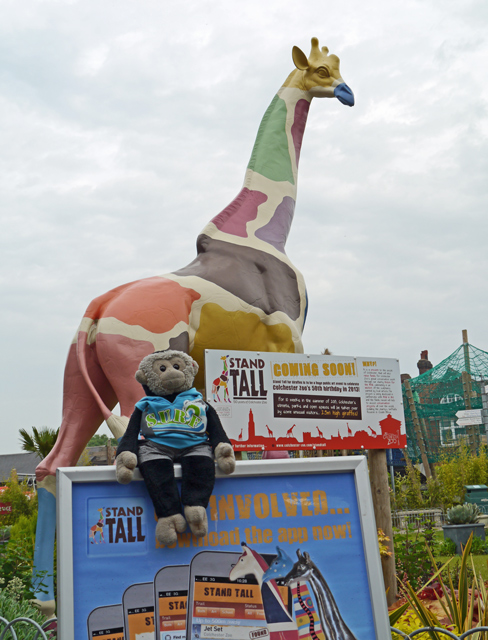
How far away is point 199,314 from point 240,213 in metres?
Answer: 1.57

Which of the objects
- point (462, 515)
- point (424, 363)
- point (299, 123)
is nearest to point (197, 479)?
point (299, 123)

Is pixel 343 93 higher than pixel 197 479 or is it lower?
higher

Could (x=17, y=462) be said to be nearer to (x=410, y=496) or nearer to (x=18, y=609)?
(x=410, y=496)

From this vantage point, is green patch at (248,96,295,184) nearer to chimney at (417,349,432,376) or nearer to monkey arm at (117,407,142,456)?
monkey arm at (117,407,142,456)

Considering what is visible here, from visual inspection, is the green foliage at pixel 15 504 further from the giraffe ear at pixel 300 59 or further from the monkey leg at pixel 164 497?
the monkey leg at pixel 164 497

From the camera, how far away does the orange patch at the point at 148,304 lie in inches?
210

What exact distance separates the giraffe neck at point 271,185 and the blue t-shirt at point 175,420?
11.6 feet

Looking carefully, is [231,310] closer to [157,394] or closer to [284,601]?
[157,394]

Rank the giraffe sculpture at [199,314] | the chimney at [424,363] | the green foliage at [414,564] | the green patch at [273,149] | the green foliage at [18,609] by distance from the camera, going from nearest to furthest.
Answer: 1. the green foliage at [18,609]
2. the giraffe sculpture at [199,314]
3. the green foliage at [414,564]
4. the green patch at [273,149]
5. the chimney at [424,363]

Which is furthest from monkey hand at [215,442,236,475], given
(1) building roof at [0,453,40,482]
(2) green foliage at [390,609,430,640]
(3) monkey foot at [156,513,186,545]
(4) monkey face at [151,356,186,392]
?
(1) building roof at [0,453,40,482]

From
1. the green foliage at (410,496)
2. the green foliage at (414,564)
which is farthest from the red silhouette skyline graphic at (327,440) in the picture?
the green foliage at (410,496)

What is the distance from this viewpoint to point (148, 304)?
5.41m

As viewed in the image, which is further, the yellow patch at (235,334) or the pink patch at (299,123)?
the pink patch at (299,123)

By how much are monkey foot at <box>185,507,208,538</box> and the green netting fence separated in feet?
61.3
